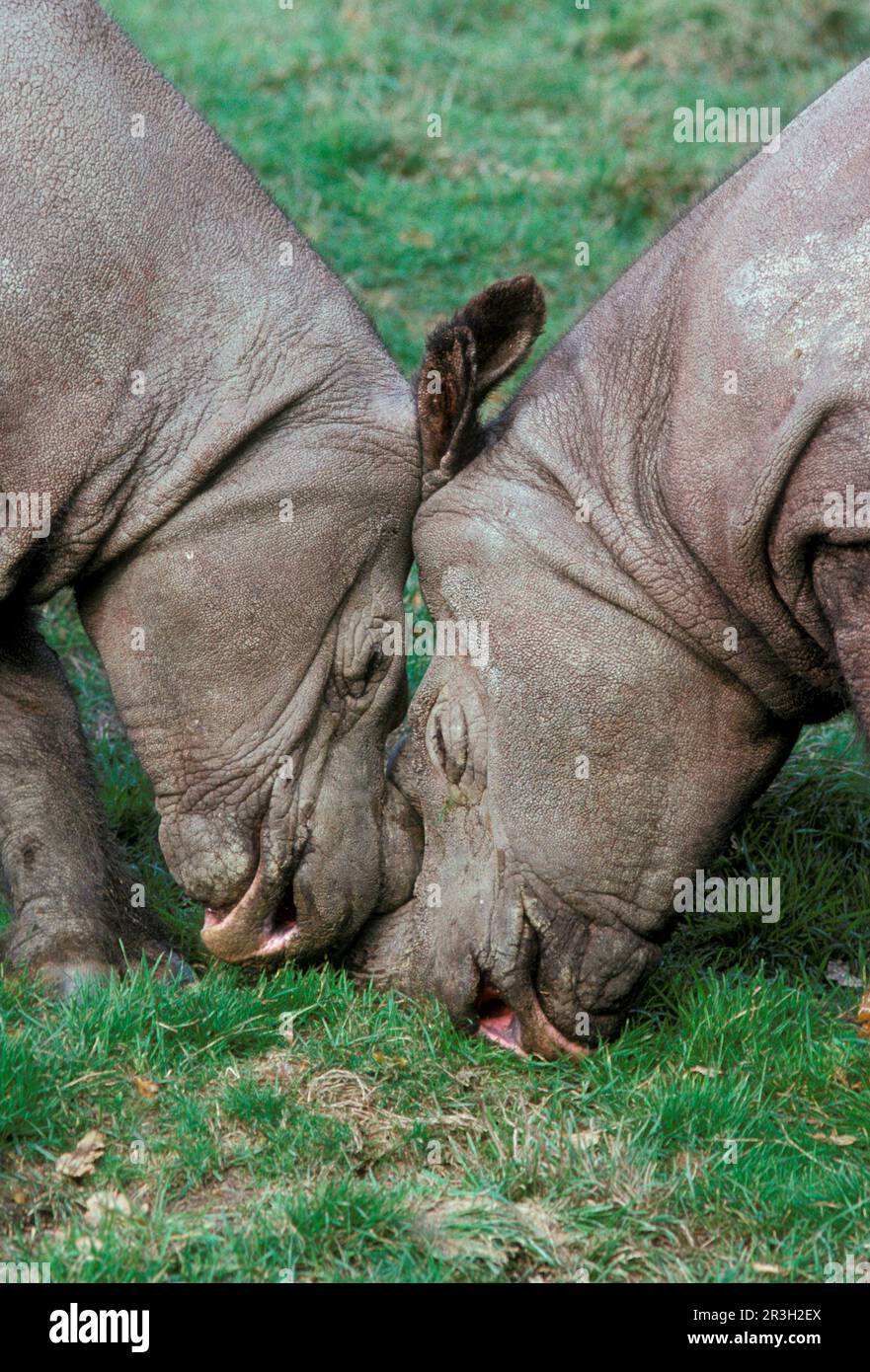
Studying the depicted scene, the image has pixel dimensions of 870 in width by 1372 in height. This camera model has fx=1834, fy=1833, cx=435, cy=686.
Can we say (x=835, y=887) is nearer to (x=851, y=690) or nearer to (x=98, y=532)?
(x=851, y=690)

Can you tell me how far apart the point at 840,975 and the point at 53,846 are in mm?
2305

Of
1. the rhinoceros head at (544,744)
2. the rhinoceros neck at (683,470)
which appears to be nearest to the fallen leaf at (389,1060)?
the rhinoceros head at (544,744)

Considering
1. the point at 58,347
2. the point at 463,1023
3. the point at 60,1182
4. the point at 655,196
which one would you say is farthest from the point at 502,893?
the point at 655,196

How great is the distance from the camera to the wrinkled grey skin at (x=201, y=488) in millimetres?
4738

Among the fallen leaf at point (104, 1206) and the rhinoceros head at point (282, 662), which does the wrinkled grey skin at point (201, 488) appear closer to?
the rhinoceros head at point (282, 662)

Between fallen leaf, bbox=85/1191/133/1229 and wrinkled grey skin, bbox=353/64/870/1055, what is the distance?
1134mm

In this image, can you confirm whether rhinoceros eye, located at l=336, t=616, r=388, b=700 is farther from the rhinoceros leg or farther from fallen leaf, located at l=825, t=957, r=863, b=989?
fallen leaf, located at l=825, t=957, r=863, b=989

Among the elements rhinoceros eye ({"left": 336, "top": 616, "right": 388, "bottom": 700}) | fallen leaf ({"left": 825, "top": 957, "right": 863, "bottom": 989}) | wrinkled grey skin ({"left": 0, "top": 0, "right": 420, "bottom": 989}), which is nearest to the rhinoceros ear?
wrinkled grey skin ({"left": 0, "top": 0, "right": 420, "bottom": 989})

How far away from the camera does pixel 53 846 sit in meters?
5.17

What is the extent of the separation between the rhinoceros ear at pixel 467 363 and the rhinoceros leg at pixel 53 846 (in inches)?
52.3

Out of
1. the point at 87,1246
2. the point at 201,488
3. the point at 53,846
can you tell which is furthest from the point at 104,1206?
the point at 201,488

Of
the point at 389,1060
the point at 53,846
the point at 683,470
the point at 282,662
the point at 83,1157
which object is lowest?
the point at 83,1157

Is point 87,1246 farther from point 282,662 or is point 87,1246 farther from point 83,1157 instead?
point 282,662

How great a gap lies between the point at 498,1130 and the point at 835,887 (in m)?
1.88
